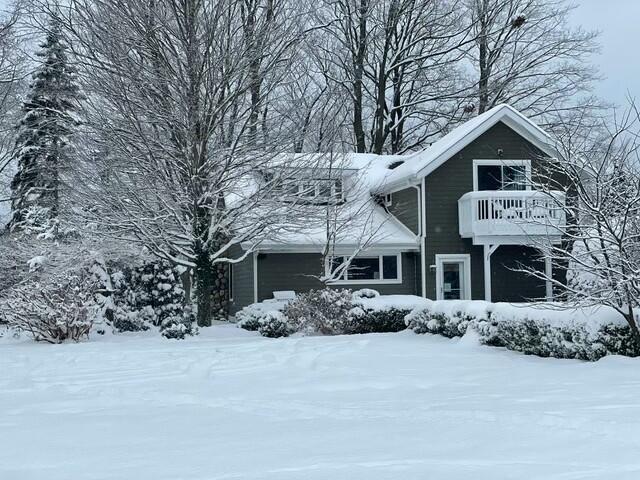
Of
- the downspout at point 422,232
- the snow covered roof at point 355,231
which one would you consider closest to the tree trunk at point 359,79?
the snow covered roof at point 355,231

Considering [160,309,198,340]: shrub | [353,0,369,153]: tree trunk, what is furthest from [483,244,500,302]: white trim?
[353,0,369,153]: tree trunk

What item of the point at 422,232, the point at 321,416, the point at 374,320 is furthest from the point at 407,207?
the point at 321,416

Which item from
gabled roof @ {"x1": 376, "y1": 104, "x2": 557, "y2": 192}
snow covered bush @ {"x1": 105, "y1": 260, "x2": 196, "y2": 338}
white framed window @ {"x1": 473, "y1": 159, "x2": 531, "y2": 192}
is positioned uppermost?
gabled roof @ {"x1": 376, "y1": 104, "x2": 557, "y2": 192}

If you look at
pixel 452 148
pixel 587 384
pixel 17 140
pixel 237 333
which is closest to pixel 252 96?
pixel 237 333

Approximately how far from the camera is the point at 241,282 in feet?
77.4

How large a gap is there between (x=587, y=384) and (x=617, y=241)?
107 inches

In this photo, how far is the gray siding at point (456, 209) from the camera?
74.6 feet

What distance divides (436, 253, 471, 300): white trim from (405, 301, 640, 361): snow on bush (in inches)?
338

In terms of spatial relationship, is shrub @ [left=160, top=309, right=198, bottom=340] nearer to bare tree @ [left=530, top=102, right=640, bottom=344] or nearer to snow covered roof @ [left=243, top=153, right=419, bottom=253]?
snow covered roof @ [left=243, top=153, right=419, bottom=253]

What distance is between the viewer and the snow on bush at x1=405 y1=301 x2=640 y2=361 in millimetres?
10500

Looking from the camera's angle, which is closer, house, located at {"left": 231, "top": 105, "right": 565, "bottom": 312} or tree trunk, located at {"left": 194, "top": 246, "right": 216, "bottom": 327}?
tree trunk, located at {"left": 194, "top": 246, "right": 216, "bottom": 327}

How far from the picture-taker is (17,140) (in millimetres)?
26875

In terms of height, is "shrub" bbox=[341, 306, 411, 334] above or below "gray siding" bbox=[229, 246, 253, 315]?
below

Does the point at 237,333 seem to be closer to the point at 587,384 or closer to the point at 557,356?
the point at 557,356
